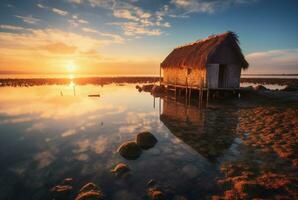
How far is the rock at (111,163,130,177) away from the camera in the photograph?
7477 millimetres

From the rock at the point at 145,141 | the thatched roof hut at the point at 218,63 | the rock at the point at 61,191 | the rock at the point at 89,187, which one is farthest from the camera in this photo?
the thatched roof hut at the point at 218,63

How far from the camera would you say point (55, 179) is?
7.14 meters

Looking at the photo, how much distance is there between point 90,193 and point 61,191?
3.19 feet

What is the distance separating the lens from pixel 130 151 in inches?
362

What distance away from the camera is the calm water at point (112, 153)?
6.69m

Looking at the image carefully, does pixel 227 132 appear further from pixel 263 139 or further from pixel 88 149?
pixel 88 149

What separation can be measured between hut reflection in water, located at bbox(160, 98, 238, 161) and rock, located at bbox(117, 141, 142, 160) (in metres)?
2.66

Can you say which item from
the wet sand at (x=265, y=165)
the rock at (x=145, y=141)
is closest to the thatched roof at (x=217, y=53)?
the wet sand at (x=265, y=165)

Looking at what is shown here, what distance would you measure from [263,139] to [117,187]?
7605 millimetres

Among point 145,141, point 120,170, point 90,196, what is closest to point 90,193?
point 90,196

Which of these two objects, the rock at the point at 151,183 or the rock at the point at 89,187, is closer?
the rock at the point at 89,187

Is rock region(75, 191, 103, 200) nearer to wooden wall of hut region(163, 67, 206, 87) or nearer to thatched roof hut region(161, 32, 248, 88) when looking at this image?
thatched roof hut region(161, 32, 248, 88)

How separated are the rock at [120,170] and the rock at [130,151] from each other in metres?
1.13

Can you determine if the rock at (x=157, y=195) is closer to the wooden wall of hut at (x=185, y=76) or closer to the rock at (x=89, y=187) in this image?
the rock at (x=89, y=187)
